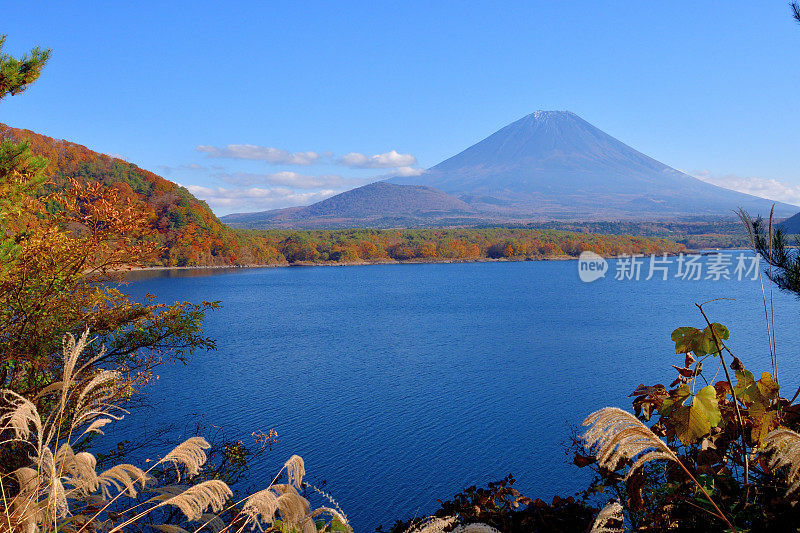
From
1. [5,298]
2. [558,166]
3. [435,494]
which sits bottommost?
[435,494]

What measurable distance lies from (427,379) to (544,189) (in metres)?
140

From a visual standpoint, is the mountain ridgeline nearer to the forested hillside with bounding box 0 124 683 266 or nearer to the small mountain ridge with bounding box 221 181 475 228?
the small mountain ridge with bounding box 221 181 475 228

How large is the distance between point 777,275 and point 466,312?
863 inches

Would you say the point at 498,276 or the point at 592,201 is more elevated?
the point at 592,201

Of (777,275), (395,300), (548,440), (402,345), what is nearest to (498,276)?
(395,300)

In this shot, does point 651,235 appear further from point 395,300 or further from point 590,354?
point 590,354

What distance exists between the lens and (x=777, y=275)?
4066 mm

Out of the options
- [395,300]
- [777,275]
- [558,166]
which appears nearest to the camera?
[777,275]

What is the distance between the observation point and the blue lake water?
28.1 feet

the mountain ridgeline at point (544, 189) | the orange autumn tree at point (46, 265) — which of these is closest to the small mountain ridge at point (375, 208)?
the mountain ridgeline at point (544, 189)

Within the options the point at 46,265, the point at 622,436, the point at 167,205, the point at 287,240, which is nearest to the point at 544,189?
the point at 287,240

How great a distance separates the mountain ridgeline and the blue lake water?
3841 inches

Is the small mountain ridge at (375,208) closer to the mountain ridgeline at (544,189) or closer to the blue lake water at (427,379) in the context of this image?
the mountain ridgeline at (544,189)

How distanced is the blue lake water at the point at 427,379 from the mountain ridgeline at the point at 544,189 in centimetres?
9756
